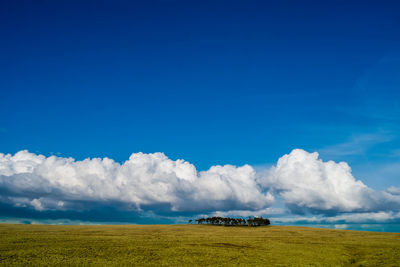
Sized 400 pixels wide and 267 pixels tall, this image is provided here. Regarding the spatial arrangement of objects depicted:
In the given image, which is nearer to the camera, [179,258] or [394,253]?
[179,258]

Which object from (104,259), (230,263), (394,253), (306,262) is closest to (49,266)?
(104,259)

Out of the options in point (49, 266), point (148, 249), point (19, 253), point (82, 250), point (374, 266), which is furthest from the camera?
point (148, 249)

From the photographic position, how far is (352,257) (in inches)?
2501

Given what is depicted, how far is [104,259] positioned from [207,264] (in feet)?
59.8

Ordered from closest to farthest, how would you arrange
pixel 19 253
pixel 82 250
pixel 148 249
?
pixel 19 253
pixel 82 250
pixel 148 249

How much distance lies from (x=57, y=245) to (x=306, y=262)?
51.9 metres

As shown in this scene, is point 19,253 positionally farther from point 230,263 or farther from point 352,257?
point 352,257

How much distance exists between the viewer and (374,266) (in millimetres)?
53500

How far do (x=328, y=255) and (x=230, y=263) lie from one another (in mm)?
23629

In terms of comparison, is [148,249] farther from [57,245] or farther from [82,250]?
[57,245]

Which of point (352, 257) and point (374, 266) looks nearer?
point (374, 266)

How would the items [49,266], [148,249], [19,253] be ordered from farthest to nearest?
[148,249]
[19,253]
[49,266]

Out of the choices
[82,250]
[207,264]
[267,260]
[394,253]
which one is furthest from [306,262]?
[82,250]

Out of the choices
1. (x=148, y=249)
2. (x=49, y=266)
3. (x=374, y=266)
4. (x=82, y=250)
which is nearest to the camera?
(x=49, y=266)
